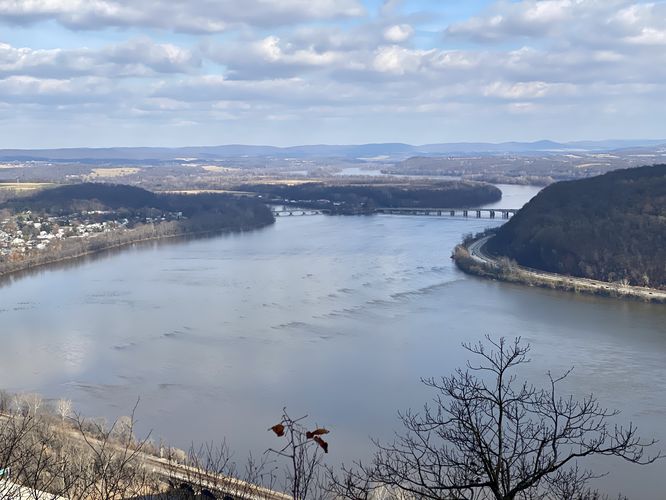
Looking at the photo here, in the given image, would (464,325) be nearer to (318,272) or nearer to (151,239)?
(318,272)

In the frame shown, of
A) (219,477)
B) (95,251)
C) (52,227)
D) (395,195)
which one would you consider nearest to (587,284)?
(219,477)

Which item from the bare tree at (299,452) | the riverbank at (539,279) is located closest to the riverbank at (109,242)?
the riverbank at (539,279)

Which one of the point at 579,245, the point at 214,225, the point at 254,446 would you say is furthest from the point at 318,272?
the point at 214,225

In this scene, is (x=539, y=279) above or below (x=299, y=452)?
below

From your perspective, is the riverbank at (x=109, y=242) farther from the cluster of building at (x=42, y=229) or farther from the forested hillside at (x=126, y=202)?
the forested hillside at (x=126, y=202)

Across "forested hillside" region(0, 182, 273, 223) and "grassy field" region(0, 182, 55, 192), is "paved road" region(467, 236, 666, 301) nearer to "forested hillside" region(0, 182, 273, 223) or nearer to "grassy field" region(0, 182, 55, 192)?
"forested hillside" region(0, 182, 273, 223)

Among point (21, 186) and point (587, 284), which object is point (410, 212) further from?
point (587, 284)
